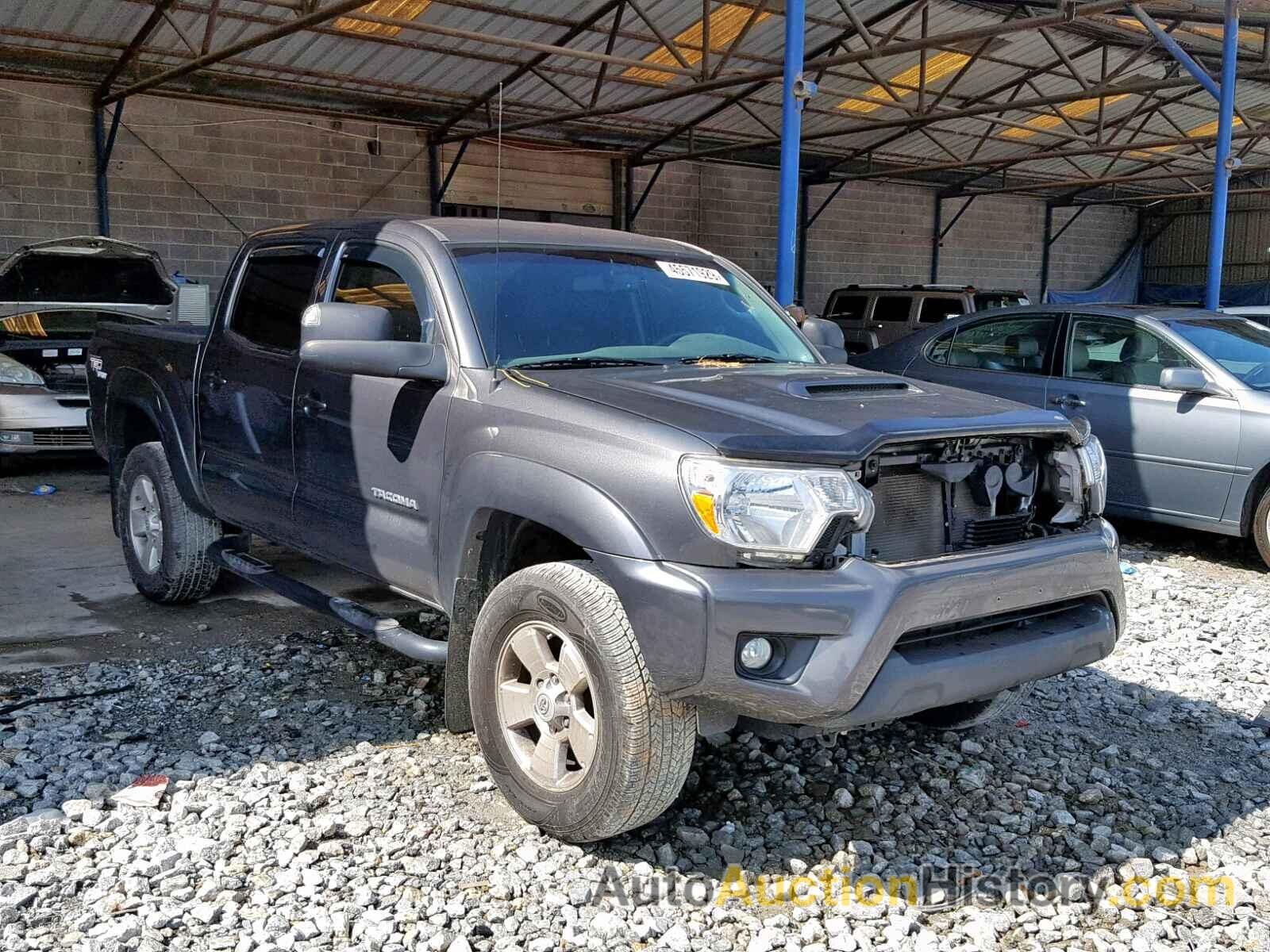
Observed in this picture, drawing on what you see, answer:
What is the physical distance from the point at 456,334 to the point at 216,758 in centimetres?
168

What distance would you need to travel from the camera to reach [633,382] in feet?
11.6

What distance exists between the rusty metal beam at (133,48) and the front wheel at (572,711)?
10.5 m

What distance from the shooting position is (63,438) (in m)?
9.62

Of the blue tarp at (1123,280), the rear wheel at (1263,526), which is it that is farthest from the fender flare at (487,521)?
the blue tarp at (1123,280)

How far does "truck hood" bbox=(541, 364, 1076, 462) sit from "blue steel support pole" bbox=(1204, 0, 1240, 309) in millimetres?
10893

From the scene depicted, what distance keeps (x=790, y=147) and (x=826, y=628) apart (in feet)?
18.3

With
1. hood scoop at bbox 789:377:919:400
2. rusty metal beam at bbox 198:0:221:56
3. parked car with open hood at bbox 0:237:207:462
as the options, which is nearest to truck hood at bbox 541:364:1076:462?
hood scoop at bbox 789:377:919:400

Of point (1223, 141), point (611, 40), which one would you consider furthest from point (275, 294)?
point (1223, 141)

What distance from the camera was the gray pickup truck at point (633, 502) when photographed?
292cm

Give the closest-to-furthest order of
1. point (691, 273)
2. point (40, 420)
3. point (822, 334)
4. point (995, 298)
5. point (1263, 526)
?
point (691, 273)
point (822, 334)
point (1263, 526)
point (40, 420)
point (995, 298)

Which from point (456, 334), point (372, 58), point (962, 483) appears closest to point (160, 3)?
point (372, 58)

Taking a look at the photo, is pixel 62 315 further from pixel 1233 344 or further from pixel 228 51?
pixel 1233 344

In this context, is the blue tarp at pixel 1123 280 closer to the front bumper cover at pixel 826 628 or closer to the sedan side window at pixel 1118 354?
the sedan side window at pixel 1118 354

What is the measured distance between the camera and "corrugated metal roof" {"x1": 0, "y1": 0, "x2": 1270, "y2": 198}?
504 inches
